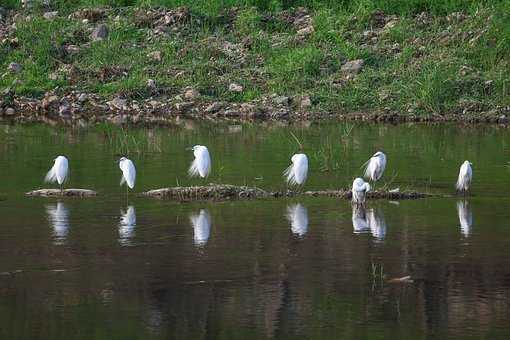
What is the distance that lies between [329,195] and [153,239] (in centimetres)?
385

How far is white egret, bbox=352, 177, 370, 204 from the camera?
1644cm

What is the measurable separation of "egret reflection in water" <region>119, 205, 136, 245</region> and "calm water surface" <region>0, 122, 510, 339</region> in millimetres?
49

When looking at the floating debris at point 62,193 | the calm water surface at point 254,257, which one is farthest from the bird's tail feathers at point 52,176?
the floating debris at point 62,193

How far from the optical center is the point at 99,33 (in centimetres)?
3403

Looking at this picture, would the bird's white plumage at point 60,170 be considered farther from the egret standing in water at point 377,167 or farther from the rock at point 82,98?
the rock at point 82,98

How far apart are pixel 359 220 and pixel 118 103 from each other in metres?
15.7

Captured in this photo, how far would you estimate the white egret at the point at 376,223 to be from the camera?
48.1ft

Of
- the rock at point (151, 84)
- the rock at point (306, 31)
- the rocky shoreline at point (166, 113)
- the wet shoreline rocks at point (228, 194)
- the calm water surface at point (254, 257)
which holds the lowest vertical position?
the calm water surface at point (254, 257)

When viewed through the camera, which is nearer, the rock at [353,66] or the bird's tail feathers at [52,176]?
the bird's tail feathers at [52,176]

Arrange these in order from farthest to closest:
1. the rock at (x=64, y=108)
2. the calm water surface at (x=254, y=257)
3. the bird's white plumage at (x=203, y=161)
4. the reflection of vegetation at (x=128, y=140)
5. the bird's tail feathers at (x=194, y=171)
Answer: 1. the rock at (x=64, y=108)
2. the reflection of vegetation at (x=128, y=140)
3. the bird's tail feathers at (x=194, y=171)
4. the bird's white plumage at (x=203, y=161)
5. the calm water surface at (x=254, y=257)

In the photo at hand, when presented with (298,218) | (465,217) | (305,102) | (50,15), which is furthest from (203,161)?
(50,15)

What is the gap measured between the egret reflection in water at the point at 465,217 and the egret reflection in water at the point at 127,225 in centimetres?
380

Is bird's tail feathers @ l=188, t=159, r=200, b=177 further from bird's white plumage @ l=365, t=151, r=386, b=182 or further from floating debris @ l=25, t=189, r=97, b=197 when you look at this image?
bird's white plumage @ l=365, t=151, r=386, b=182

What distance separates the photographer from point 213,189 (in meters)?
17.1
